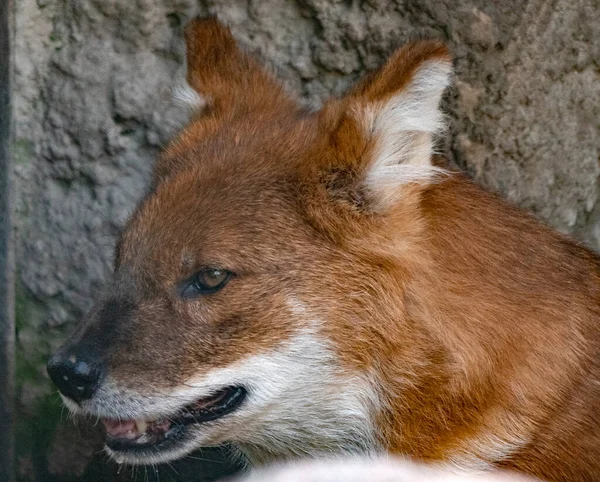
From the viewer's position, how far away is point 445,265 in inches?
177

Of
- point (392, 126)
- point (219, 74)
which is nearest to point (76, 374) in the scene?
point (392, 126)

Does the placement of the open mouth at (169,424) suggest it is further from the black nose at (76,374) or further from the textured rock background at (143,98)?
the textured rock background at (143,98)

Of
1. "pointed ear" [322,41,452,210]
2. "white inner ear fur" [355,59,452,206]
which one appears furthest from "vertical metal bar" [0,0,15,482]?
"white inner ear fur" [355,59,452,206]

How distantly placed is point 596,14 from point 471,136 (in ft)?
3.28

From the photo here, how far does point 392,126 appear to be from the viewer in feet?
14.2

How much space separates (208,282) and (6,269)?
1.88m

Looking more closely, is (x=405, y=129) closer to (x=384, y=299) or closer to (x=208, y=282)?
(x=384, y=299)

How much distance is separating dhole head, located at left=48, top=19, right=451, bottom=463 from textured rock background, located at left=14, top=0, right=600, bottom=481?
137cm

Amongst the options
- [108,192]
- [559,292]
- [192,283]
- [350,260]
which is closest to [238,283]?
[192,283]

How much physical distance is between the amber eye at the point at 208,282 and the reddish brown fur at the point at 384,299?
35mm

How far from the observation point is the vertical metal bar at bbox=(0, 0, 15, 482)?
546 cm

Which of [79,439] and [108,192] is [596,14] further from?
[79,439]

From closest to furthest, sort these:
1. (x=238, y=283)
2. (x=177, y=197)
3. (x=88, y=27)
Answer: (x=238, y=283), (x=177, y=197), (x=88, y=27)

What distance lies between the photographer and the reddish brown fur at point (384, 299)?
14.1ft
